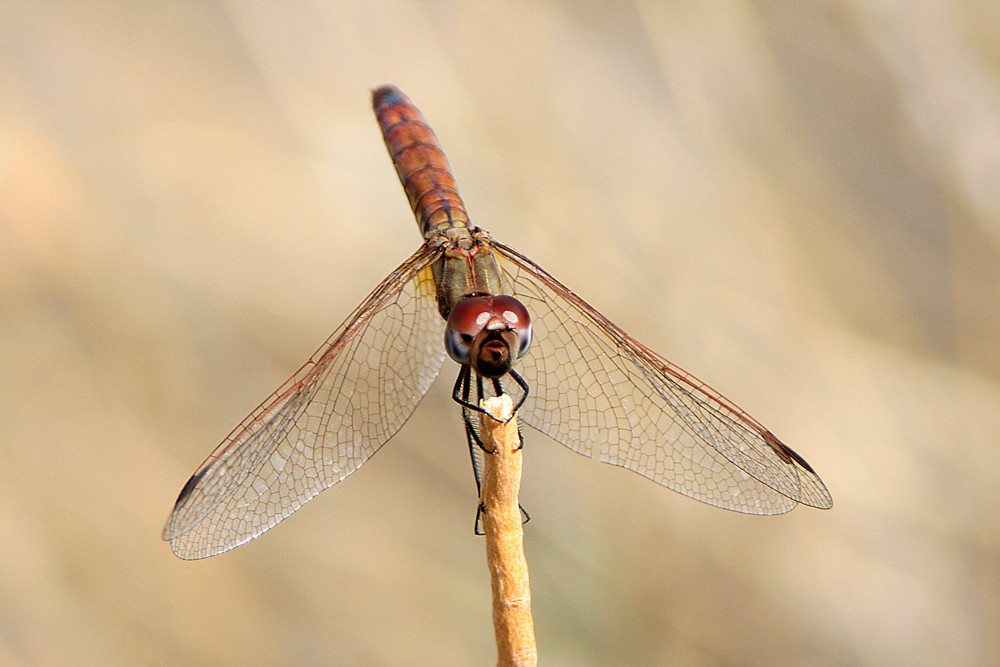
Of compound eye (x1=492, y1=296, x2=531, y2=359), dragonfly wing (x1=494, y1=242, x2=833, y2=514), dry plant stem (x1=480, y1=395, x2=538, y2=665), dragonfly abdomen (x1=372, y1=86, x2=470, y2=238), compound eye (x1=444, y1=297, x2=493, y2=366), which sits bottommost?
dry plant stem (x1=480, y1=395, x2=538, y2=665)

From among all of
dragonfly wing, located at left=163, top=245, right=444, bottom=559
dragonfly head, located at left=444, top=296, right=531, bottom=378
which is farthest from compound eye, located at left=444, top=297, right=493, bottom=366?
dragonfly wing, located at left=163, top=245, right=444, bottom=559

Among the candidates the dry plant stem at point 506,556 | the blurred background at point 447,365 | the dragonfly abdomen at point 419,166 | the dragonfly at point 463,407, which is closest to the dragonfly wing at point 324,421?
the dragonfly at point 463,407

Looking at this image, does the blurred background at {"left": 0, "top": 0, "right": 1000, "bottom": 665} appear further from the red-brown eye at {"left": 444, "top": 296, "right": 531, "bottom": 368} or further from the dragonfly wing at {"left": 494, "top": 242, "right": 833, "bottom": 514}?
the red-brown eye at {"left": 444, "top": 296, "right": 531, "bottom": 368}

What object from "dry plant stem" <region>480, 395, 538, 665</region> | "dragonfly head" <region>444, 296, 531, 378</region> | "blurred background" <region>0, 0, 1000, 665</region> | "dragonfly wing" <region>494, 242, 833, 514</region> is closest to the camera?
"dry plant stem" <region>480, 395, 538, 665</region>

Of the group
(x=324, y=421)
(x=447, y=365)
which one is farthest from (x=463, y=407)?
(x=447, y=365)

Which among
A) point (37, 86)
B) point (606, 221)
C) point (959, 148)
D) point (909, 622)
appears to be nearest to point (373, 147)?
point (606, 221)
